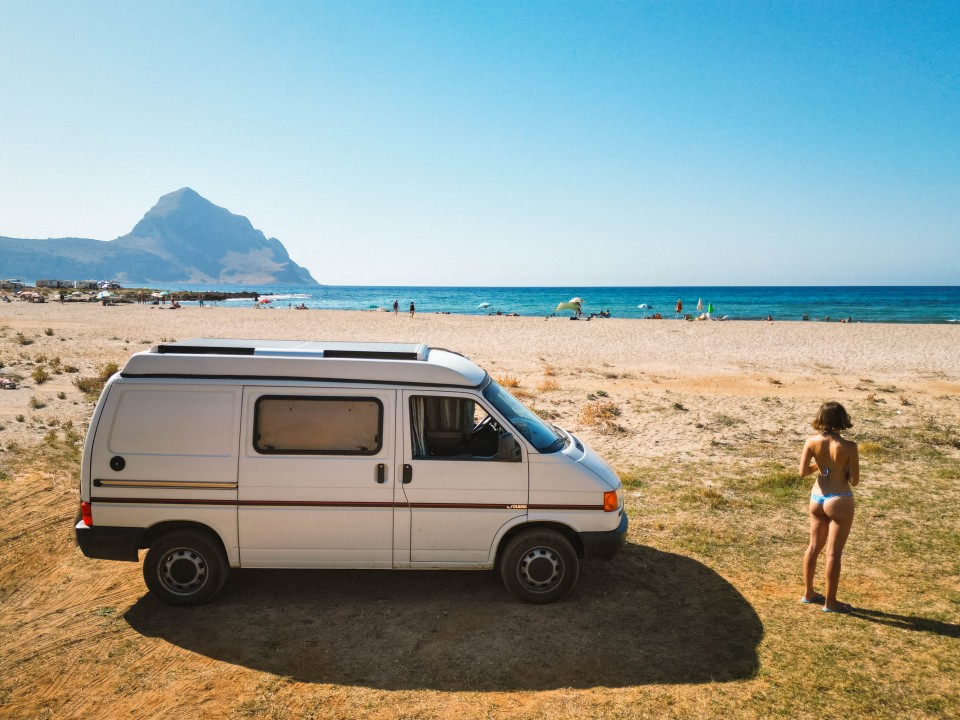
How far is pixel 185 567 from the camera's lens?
5.58 meters

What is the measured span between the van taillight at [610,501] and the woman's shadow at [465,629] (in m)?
1.04

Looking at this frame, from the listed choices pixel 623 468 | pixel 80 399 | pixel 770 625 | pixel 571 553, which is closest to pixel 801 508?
pixel 623 468

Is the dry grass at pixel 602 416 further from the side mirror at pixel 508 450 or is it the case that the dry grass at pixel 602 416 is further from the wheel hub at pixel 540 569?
the side mirror at pixel 508 450

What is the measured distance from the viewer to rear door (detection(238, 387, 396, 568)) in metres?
5.39

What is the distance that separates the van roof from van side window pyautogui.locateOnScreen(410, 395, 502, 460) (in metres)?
0.26

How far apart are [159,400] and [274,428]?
110 cm

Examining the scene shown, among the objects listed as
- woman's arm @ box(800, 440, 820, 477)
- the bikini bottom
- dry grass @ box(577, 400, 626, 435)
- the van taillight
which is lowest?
dry grass @ box(577, 400, 626, 435)

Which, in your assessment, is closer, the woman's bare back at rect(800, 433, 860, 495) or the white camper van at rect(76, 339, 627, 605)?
the woman's bare back at rect(800, 433, 860, 495)

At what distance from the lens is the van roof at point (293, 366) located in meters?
5.43

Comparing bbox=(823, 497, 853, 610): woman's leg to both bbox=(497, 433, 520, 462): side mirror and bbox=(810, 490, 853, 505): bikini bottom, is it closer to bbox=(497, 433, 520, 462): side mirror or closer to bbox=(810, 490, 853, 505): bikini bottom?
bbox=(810, 490, 853, 505): bikini bottom

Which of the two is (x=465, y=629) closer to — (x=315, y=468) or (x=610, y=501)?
(x=610, y=501)

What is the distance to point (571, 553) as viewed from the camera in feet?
18.6

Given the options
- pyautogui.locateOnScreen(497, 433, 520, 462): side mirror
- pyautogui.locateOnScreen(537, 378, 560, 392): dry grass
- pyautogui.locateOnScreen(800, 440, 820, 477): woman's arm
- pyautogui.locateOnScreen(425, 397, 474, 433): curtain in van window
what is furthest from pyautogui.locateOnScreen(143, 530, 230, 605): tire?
pyautogui.locateOnScreen(537, 378, 560, 392): dry grass

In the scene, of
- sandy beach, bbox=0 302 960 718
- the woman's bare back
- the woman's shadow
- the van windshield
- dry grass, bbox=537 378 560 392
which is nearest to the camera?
sandy beach, bbox=0 302 960 718
